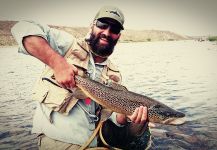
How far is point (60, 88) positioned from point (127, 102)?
0.61 metres

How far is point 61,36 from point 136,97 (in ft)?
2.82

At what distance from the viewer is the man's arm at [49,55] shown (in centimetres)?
242

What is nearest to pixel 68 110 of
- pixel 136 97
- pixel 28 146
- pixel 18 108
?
pixel 136 97

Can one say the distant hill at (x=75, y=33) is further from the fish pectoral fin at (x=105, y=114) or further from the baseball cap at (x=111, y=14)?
the fish pectoral fin at (x=105, y=114)

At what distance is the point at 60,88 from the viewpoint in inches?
111

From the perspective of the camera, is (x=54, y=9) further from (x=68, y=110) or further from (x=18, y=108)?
(x=68, y=110)

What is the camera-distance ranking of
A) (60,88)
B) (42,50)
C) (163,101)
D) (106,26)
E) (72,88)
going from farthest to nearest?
(163,101) < (106,26) < (60,88) < (72,88) < (42,50)

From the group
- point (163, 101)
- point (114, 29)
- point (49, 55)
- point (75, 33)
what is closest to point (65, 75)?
point (49, 55)

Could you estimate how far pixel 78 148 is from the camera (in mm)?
2939

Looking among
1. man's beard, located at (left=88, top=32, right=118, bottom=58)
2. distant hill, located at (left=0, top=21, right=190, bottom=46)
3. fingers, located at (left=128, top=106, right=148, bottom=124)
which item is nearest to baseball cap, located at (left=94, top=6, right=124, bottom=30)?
man's beard, located at (left=88, top=32, right=118, bottom=58)

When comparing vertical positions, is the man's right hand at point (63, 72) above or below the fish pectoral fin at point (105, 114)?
above

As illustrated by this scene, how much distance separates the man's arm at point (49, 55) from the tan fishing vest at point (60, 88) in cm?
29

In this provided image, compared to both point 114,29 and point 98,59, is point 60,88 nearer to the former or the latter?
point 98,59

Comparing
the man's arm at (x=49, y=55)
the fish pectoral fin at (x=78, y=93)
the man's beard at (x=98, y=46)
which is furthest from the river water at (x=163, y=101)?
the man's arm at (x=49, y=55)
